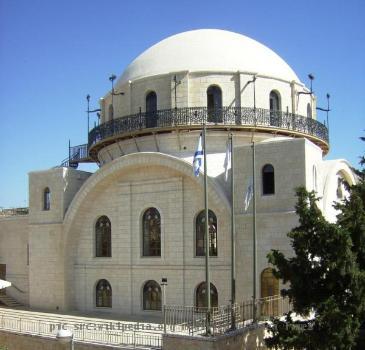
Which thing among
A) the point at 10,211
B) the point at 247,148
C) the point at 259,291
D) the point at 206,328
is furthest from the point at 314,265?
the point at 10,211

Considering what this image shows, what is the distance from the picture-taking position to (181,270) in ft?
70.1

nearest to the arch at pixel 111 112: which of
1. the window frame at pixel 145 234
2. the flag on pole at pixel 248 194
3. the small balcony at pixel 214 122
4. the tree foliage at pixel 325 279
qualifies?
the small balcony at pixel 214 122

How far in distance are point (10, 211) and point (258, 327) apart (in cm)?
2498

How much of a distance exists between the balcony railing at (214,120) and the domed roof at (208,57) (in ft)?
6.37

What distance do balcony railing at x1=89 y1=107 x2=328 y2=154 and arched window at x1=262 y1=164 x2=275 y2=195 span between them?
3.03 meters

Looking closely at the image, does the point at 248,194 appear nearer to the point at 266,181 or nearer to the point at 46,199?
the point at 266,181

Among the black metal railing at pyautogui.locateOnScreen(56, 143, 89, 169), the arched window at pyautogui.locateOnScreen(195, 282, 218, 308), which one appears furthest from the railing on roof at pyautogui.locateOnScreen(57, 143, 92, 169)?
the arched window at pyautogui.locateOnScreen(195, 282, 218, 308)

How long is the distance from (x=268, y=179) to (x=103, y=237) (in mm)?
8358

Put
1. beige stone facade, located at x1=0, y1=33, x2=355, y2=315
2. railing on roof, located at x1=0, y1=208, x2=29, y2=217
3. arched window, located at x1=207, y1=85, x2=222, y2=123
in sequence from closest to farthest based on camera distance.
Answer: beige stone facade, located at x1=0, y1=33, x2=355, y2=315, arched window, located at x1=207, y1=85, x2=222, y2=123, railing on roof, located at x1=0, y1=208, x2=29, y2=217

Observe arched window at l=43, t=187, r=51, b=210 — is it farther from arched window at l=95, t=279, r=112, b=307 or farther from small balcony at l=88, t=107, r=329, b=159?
arched window at l=95, t=279, r=112, b=307

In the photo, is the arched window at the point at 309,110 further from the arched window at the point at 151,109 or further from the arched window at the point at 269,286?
the arched window at the point at 269,286

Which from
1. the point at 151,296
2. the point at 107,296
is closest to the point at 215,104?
the point at 151,296

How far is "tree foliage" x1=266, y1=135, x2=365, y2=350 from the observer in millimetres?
12727

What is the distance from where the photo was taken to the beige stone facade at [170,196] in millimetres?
19297
